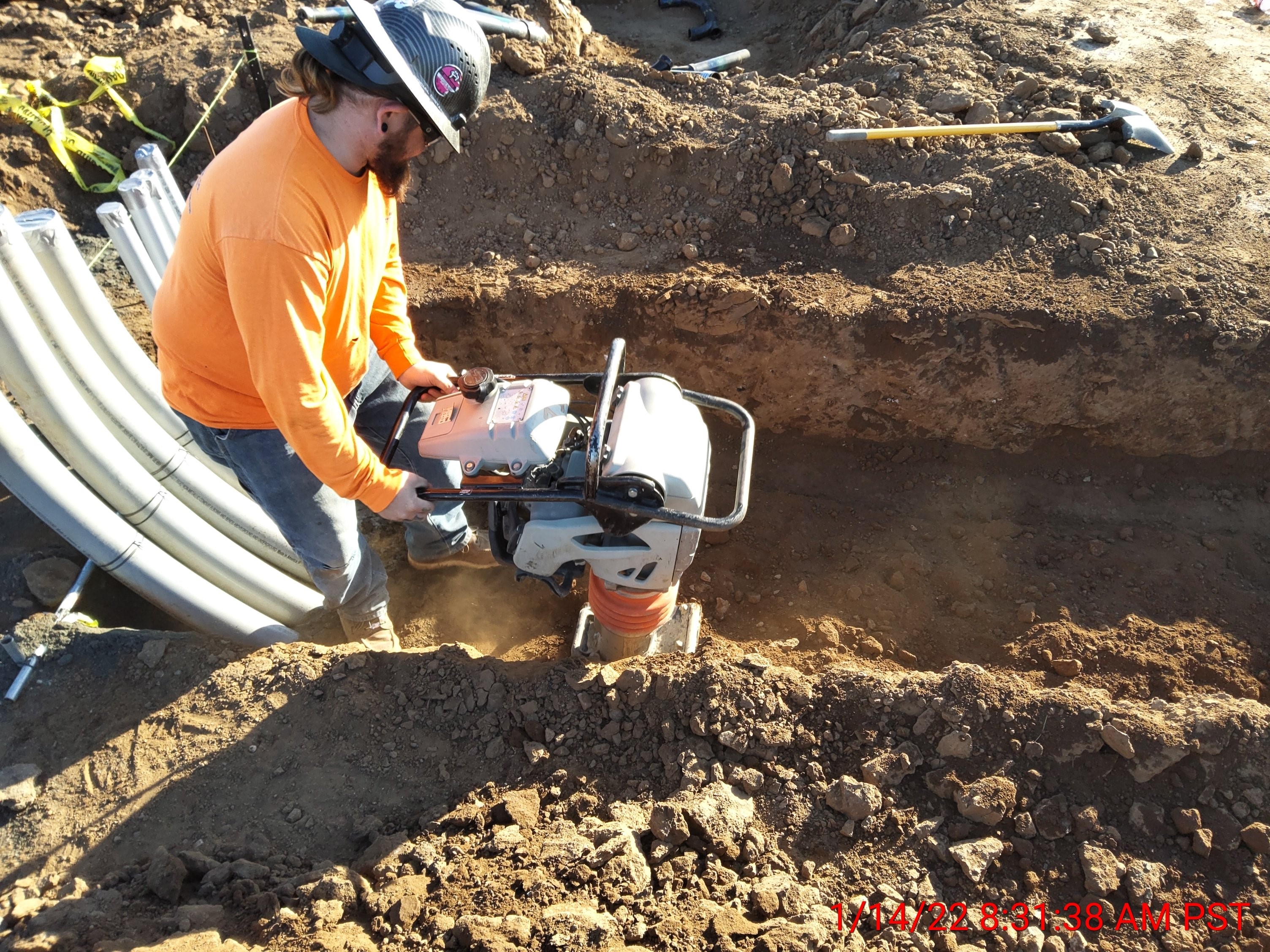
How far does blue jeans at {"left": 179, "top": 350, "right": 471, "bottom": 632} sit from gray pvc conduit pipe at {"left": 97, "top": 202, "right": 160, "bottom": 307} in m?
1.38

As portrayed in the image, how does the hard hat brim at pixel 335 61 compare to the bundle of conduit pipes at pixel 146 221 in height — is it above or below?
above

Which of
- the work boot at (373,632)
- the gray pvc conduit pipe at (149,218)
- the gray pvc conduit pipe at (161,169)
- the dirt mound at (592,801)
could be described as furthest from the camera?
the gray pvc conduit pipe at (161,169)

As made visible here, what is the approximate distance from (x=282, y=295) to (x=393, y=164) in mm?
468

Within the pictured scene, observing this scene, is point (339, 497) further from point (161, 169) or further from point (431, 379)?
point (161, 169)

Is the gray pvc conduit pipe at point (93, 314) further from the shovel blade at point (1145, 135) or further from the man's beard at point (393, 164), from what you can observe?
the shovel blade at point (1145, 135)

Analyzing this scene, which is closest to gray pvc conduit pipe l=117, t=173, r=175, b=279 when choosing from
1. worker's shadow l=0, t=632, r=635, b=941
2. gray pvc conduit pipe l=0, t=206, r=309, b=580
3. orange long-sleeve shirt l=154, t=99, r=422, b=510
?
gray pvc conduit pipe l=0, t=206, r=309, b=580

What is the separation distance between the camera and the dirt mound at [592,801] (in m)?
2.17

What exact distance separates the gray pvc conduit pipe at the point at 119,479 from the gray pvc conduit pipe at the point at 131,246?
75 cm

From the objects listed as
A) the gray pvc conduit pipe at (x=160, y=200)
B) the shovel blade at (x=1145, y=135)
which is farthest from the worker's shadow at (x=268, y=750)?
the shovel blade at (x=1145, y=135)

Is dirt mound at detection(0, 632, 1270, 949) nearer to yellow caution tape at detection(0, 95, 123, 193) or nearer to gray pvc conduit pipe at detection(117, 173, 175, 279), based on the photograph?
gray pvc conduit pipe at detection(117, 173, 175, 279)

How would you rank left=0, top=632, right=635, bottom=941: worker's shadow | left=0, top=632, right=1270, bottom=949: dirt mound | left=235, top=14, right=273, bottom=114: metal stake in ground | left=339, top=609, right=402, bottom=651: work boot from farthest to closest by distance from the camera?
left=235, top=14, right=273, bottom=114: metal stake in ground < left=339, top=609, right=402, bottom=651: work boot < left=0, top=632, right=635, bottom=941: worker's shadow < left=0, top=632, right=1270, bottom=949: dirt mound

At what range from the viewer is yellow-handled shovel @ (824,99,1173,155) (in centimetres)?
416
